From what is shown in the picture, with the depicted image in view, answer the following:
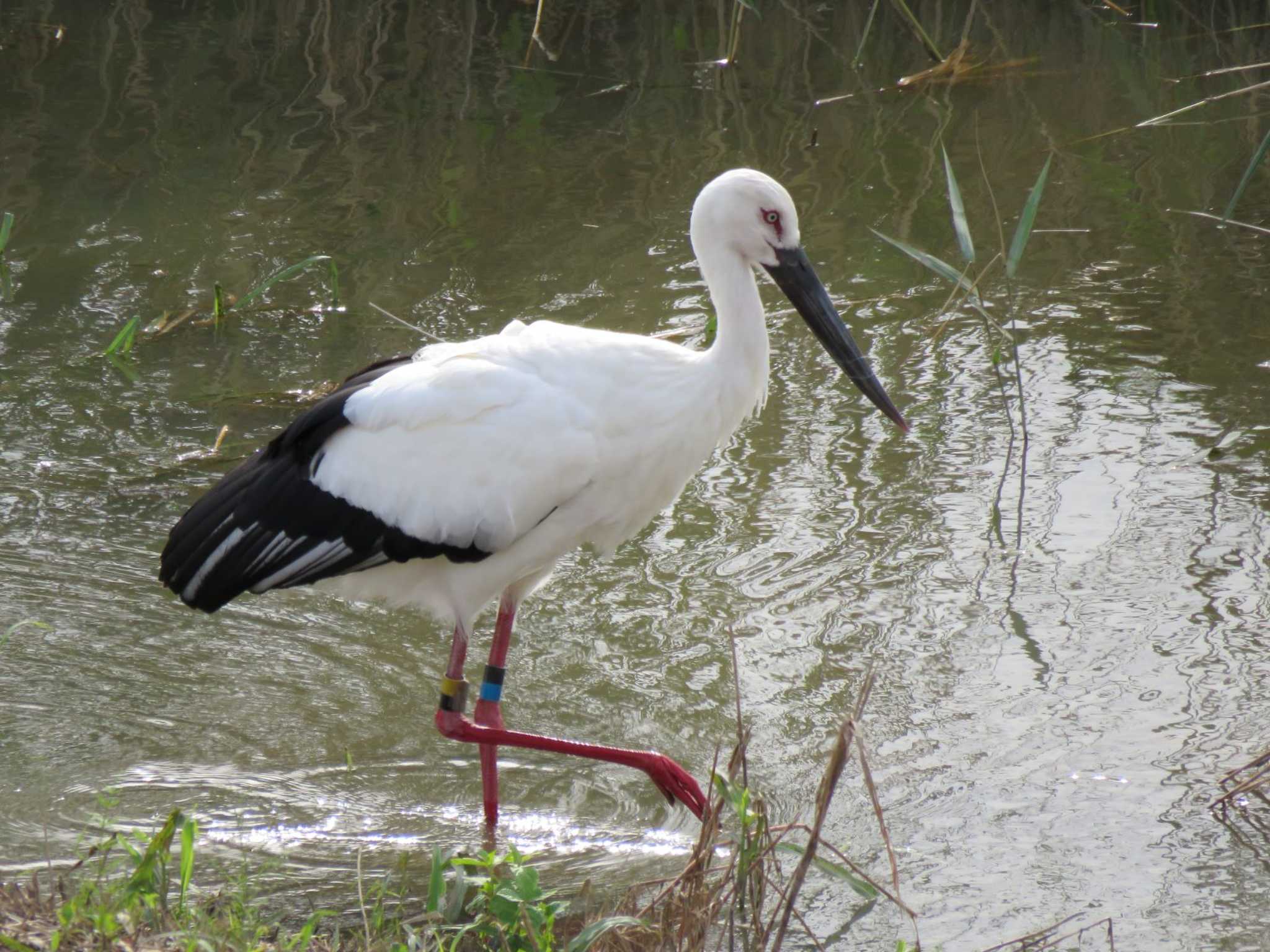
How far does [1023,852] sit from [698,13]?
27.5ft

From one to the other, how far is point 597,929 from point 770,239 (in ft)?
6.44

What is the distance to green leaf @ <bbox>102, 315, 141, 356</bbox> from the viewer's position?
6.16 metres

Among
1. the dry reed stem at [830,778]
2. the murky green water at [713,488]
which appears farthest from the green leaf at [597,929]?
the murky green water at [713,488]

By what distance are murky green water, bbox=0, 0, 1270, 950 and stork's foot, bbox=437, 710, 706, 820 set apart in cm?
14

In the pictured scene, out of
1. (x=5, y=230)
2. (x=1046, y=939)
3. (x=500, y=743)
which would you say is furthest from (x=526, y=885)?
(x=5, y=230)

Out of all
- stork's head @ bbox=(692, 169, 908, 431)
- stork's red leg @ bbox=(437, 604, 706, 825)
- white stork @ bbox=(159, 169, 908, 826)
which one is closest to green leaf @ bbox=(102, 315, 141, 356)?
white stork @ bbox=(159, 169, 908, 826)

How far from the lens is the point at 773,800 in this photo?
3.91 m

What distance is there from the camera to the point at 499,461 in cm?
384

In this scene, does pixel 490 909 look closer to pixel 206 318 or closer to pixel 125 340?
pixel 125 340

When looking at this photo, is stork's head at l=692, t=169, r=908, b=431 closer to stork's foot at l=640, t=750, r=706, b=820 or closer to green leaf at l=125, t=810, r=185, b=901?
stork's foot at l=640, t=750, r=706, b=820

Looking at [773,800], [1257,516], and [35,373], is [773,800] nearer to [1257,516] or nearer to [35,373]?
[1257,516]

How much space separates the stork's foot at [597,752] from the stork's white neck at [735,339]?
0.81m

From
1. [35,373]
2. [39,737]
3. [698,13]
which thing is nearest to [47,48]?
[698,13]

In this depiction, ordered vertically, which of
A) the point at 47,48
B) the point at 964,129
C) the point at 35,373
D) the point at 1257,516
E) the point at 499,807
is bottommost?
the point at 499,807
